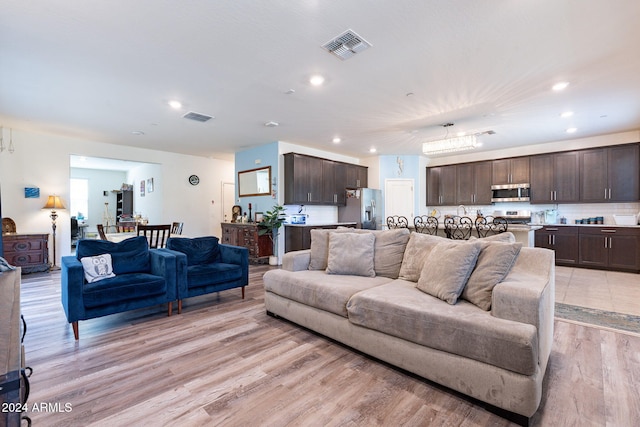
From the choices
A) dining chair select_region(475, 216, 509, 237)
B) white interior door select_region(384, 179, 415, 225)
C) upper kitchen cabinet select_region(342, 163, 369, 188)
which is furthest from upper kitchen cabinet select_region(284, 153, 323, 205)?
dining chair select_region(475, 216, 509, 237)

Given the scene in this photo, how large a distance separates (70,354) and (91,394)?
79cm

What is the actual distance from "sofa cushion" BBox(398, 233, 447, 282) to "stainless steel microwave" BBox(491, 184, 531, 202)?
5.31 m

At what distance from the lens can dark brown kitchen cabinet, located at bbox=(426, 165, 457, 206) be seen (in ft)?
25.9

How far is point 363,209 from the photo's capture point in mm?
7523

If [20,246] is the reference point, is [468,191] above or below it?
above

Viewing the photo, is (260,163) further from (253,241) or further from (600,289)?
(600,289)

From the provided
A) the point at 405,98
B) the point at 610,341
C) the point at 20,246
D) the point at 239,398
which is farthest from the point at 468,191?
Result: the point at 20,246

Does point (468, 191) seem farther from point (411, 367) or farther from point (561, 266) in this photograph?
point (411, 367)

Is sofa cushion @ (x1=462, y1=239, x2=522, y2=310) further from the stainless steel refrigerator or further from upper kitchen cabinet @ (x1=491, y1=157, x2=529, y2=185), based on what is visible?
upper kitchen cabinet @ (x1=491, y1=157, x2=529, y2=185)

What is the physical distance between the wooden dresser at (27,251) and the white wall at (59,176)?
1.90 feet

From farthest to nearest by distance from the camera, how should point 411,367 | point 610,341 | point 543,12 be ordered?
point 610,341 → point 543,12 → point 411,367

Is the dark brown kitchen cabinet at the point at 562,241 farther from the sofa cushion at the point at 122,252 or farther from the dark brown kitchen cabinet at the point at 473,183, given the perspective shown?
the sofa cushion at the point at 122,252

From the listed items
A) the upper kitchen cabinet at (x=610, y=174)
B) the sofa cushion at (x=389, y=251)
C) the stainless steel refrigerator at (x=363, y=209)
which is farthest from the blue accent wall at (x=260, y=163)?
the upper kitchen cabinet at (x=610, y=174)

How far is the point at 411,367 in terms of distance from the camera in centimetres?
207
